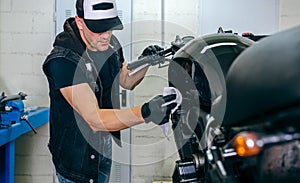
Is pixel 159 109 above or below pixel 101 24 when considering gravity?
below

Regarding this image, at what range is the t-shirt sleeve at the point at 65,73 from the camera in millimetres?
1771

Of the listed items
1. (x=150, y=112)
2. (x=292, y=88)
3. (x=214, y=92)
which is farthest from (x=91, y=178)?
(x=292, y=88)

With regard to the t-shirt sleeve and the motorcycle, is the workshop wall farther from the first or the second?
the motorcycle

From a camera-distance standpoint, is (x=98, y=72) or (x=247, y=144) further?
(x=98, y=72)

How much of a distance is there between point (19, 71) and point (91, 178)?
1763mm

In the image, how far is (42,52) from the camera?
3391mm

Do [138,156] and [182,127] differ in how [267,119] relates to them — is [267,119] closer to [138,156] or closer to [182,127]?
[182,127]

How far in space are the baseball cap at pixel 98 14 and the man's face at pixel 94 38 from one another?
0.05m

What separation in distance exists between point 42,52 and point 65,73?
1722mm

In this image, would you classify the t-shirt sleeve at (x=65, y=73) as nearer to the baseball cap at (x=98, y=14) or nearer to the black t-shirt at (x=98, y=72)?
the black t-shirt at (x=98, y=72)

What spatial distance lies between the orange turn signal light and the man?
0.98m

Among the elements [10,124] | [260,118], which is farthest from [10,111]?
[260,118]

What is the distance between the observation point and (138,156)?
3281mm

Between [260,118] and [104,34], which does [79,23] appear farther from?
[260,118]
